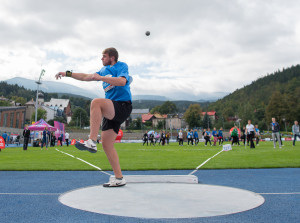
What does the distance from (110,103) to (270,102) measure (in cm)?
9657

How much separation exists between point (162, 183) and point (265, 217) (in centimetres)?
208

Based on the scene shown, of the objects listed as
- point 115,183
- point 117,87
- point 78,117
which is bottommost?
point 115,183

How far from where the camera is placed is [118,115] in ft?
12.7

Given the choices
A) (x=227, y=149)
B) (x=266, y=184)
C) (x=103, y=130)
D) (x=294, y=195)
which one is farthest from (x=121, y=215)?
(x=227, y=149)

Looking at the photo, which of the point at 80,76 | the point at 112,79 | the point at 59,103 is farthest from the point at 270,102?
the point at 59,103

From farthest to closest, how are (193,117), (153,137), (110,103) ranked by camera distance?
(193,117) < (153,137) < (110,103)

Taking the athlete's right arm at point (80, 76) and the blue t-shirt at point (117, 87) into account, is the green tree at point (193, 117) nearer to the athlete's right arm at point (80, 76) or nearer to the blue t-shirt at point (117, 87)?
the blue t-shirt at point (117, 87)

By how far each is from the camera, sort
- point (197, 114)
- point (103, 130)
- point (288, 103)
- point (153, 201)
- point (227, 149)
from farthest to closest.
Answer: point (197, 114), point (288, 103), point (227, 149), point (103, 130), point (153, 201)

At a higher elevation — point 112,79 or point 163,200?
point 112,79

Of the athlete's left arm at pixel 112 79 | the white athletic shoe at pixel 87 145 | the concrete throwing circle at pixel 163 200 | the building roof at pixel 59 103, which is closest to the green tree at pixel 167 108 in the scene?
the building roof at pixel 59 103

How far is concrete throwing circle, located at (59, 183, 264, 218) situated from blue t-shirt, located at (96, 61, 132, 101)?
52.7 inches

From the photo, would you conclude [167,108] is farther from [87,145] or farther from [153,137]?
[87,145]

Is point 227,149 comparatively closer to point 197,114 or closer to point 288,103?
point 288,103

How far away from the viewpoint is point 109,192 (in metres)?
3.61
